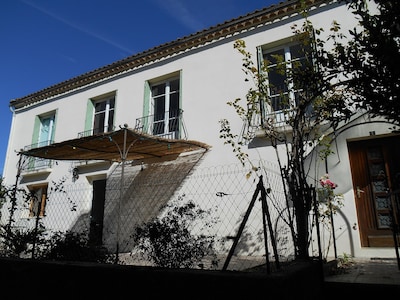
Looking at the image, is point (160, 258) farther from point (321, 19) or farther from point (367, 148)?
point (321, 19)

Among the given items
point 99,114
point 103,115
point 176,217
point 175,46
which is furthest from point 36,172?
point 176,217

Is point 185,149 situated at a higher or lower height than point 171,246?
higher

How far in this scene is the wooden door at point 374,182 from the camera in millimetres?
6457

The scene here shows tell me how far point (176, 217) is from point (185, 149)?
166 inches

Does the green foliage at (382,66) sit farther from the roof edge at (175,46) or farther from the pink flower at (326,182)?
the roof edge at (175,46)

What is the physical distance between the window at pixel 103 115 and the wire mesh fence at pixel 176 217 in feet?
7.02

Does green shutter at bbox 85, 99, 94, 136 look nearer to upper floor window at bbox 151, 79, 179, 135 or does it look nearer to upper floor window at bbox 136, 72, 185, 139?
upper floor window at bbox 136, 72, 185, 139

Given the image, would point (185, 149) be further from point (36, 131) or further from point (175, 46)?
point (36, 131)

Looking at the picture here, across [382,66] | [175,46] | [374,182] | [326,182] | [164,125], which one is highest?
[175,46]

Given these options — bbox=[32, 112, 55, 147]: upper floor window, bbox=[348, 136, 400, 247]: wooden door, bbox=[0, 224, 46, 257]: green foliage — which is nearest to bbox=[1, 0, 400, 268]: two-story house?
bbox=[348, 136, 400, 247]: wooden door

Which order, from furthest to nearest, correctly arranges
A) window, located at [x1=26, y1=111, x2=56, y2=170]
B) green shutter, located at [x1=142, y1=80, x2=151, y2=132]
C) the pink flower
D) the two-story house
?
window, located at [x1=26, y1=111, x2=56, y2=170] → green shutter, located at [x1=142, y1=80, x2=151, y2=132] → the two-story house → the pink flower

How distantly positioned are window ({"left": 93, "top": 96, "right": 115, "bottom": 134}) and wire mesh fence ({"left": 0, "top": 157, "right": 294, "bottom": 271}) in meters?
2.14

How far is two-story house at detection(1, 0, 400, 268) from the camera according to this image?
21.6 ft

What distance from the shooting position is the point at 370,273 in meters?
4.52
